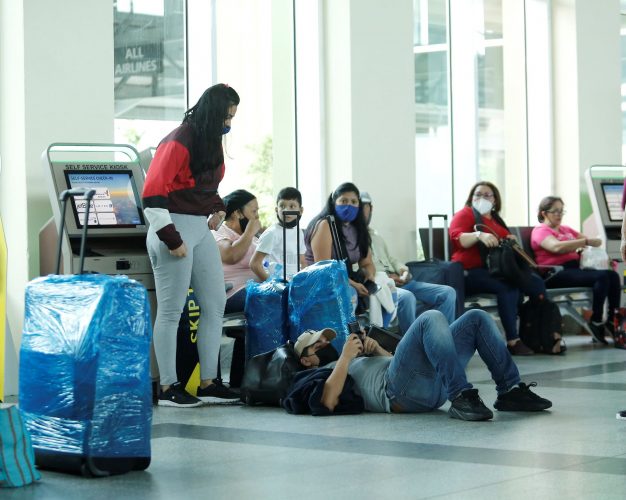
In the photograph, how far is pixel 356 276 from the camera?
7.88 m

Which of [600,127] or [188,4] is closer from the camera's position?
[188,4]

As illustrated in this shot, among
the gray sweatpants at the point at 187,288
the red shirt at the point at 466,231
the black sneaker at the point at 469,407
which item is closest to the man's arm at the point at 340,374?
the black sneaker at the point at 469,407

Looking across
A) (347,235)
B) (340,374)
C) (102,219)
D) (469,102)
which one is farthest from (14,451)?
(469,102)

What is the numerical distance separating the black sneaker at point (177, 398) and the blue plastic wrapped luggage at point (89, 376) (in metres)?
1.87

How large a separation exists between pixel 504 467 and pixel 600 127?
353 inches

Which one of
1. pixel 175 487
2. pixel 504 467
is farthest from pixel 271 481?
pixel 504 467

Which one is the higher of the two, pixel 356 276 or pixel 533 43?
pixel 533 43

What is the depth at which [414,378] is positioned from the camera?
5.50 meters

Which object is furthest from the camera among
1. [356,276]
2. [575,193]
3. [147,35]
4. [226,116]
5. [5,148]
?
[575,193]

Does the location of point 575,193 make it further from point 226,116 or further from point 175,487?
point 175,487

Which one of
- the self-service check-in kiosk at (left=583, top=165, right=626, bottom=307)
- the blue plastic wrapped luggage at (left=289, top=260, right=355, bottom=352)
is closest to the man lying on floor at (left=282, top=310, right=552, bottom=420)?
the blue plastic wrapped luggage at (left=289, top=260, right=355, bottom=352)

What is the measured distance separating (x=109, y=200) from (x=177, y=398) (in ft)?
4.31

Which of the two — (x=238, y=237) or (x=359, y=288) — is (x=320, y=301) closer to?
(x=359, y=288)

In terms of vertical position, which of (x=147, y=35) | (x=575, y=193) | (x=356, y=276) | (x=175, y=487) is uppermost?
(x=147, y=35)
